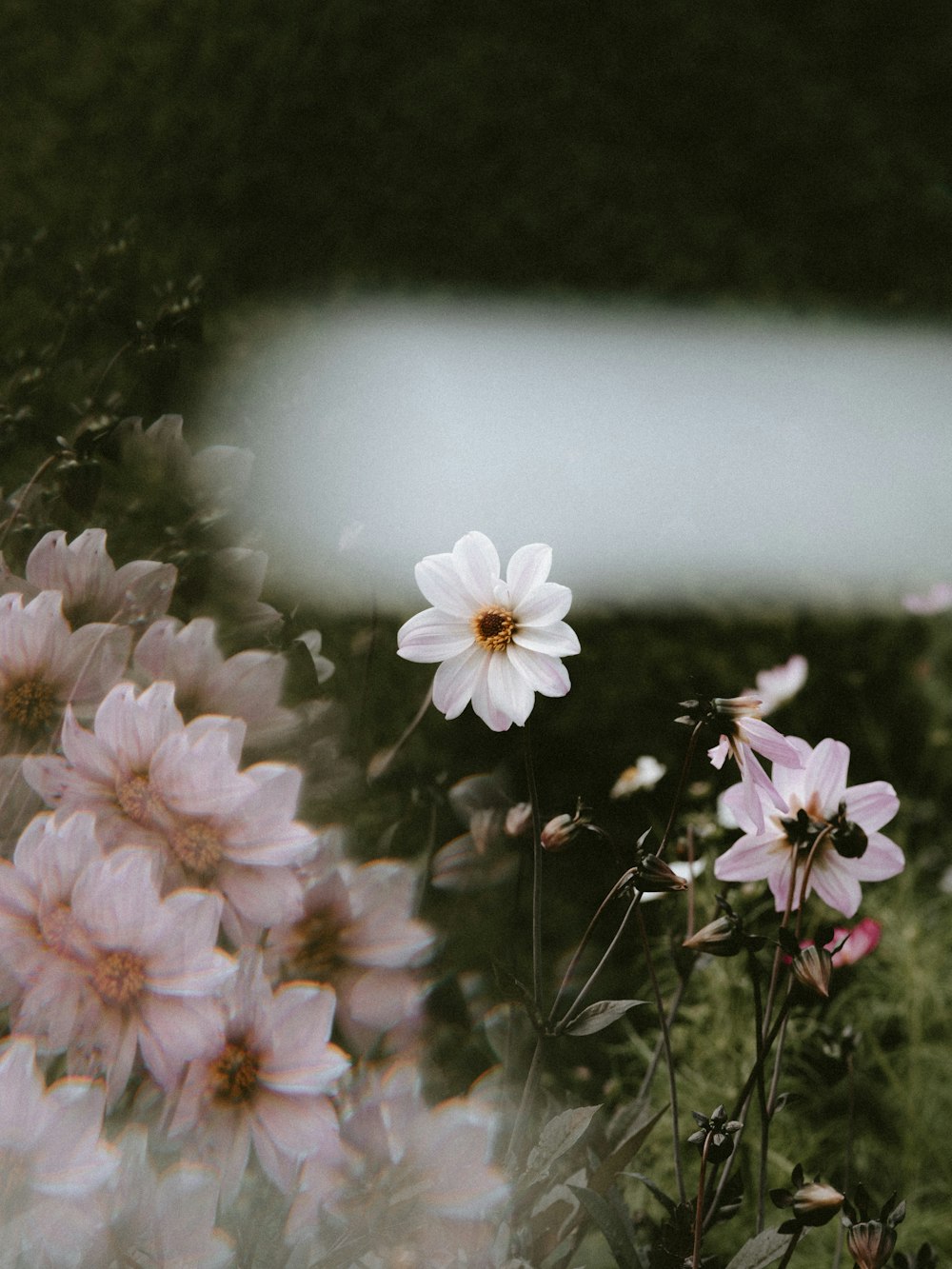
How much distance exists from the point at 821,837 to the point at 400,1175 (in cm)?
14

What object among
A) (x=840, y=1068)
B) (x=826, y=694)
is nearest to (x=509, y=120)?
(x=826, y=694)

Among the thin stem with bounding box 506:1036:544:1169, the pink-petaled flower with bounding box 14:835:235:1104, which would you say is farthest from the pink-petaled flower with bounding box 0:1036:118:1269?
the thin stem with bounding box 506:1036:544:1169

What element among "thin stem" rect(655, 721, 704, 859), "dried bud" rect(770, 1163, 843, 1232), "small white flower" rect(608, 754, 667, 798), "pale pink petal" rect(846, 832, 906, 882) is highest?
"thin stem" rect(655, 721, 704, 859)

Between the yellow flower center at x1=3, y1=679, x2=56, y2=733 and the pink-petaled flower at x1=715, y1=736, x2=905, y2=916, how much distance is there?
177mm

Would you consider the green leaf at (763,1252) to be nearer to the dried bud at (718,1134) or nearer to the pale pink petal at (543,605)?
the dried bud at (718,1134)

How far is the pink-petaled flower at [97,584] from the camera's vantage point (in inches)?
12.0

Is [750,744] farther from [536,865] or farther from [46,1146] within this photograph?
[46,1146]

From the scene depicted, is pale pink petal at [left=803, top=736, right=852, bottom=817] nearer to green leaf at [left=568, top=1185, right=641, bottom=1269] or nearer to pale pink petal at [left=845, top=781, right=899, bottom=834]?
pale pink petal at [left=845, top=781, right=899, bottom=834]

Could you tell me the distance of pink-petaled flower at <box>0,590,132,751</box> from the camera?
0.92 ft

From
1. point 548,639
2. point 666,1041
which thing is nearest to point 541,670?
point 548,639

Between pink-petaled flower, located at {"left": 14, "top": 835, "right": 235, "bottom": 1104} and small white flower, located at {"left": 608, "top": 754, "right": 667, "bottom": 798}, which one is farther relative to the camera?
small white flower, located at {"left": 608, "top": 754, "right": 667, "bottom": 798}

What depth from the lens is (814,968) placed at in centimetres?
30

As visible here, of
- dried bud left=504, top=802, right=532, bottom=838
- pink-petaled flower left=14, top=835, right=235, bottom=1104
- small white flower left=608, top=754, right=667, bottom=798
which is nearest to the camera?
pink-petaled flower left=14, top=835, right=235, bottom=1104

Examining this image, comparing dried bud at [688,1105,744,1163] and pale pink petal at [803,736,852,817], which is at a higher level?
pale pink petal at [803,736,852,817]
